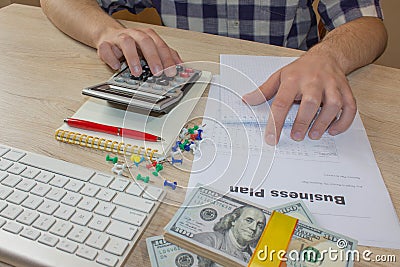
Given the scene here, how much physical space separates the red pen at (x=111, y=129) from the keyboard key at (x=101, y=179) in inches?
3.6

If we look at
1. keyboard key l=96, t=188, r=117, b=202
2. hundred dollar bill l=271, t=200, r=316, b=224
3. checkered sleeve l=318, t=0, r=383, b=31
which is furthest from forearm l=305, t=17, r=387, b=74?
keyboard key l=96, t=188, r=117, b=202

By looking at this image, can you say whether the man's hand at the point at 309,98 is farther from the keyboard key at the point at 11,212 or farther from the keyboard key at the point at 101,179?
the keyboard key at the point at 11,212

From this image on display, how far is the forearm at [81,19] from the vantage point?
954mm

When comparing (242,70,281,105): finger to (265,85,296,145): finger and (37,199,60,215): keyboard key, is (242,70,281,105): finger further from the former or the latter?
(37,199,60,215): keyboard key

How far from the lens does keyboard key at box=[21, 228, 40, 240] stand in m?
0.52

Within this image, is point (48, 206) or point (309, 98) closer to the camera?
point (48, 206)

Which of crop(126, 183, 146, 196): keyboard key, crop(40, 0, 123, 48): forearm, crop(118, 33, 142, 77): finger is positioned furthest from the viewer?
crop(40, 0, 123, 48): forearm

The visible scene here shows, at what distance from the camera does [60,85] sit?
0.84 metres

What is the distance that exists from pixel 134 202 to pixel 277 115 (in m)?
0.28

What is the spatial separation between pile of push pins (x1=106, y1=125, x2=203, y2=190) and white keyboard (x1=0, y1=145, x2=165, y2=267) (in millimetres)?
23

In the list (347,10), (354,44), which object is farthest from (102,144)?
(347,10)

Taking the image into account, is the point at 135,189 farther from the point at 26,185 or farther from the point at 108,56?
the point at 108,56

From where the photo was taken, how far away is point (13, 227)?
0.54 meters

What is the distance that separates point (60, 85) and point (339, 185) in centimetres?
53
